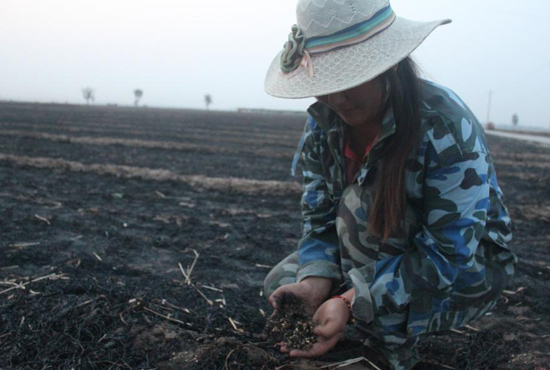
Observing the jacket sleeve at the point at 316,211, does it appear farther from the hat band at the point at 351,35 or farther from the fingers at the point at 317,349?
the hat band at the point at 351,35

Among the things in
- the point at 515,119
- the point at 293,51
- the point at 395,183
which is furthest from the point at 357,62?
the point at 515,119

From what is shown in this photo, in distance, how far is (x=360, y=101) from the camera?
5.23 ft

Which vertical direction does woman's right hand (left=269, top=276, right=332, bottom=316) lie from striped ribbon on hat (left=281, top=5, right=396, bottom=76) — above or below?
below

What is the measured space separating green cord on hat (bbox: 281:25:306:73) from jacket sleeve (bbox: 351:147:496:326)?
1.90 ft

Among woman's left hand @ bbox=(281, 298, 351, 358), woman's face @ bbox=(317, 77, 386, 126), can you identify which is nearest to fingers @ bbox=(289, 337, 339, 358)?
woman's left hand @ bbox=(281, 298, 351, 358)

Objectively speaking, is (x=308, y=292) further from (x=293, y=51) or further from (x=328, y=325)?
(x=293, y=51)

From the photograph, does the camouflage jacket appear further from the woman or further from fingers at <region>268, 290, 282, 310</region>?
fingers at <region>268, 290, 282, 310</region>

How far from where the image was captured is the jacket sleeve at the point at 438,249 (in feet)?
5.20

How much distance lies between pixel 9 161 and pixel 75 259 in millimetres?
4900

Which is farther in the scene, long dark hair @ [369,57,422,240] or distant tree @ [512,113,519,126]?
distant tree @ [512,113,519,126]

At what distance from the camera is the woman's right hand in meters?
1.83

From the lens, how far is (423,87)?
171 centimetres

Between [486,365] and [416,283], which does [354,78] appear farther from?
[486,365]

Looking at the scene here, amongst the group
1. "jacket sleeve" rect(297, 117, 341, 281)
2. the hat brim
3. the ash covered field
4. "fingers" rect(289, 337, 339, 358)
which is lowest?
the ash covered field
